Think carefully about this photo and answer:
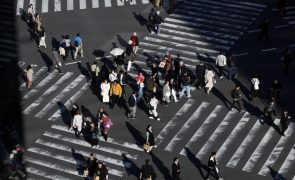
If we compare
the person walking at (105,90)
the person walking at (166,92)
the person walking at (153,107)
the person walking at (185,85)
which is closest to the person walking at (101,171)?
the person walking at (153,107)

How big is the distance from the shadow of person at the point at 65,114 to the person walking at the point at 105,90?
196 centimetres

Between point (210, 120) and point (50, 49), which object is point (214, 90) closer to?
point (210, 120)

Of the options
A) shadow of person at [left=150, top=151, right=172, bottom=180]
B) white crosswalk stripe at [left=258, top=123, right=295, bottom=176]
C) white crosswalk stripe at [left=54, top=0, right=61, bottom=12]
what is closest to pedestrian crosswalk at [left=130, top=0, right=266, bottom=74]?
white crosswalk stripe at [left=54, top=0, right=61, bottom=12]

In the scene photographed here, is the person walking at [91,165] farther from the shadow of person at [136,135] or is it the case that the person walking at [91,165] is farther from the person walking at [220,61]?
the person walking at [220,61]

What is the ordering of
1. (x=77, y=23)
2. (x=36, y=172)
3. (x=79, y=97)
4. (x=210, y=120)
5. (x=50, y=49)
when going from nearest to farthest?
(x=36, y=172), (x=210, y=120), (x=79, y=97), (x=50, y=49), (x=77, y=23)

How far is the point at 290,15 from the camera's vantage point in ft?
137

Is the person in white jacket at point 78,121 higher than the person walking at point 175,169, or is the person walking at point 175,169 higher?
the person in white jacket at point 78,121

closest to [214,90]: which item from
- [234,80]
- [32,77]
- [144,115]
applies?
[234,80]

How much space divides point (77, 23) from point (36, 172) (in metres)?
15.7

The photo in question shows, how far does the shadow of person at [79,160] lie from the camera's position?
91.7 feet

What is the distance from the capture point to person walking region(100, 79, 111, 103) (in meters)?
31.7

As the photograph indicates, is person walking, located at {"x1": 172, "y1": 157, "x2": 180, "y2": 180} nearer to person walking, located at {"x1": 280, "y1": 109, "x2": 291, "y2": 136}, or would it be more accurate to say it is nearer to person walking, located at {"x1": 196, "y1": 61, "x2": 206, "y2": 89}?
person walking, located at {"x1": 280, "y1": 109, "x2": 291, "y2": 136}

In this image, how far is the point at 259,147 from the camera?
2912 cm

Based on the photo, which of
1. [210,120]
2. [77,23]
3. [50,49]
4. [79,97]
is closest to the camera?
[210,120]
